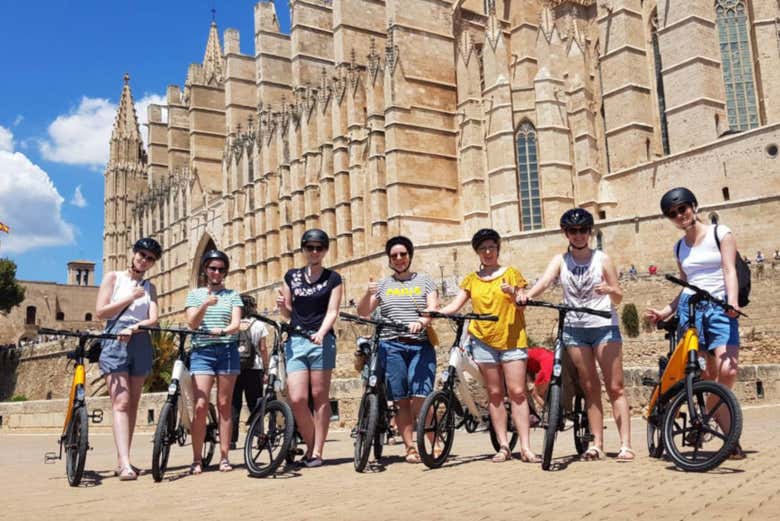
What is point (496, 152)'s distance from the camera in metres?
29.4

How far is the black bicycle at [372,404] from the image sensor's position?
210 inches

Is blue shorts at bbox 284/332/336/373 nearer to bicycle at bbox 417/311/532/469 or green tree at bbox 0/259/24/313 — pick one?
bicycle at bbox 417/311/532/469

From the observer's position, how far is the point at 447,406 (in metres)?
5.57

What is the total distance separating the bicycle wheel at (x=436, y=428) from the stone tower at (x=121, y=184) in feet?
185

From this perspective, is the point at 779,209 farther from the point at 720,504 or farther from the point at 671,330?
the point at 720,504

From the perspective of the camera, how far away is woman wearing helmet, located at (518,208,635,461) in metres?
5.33

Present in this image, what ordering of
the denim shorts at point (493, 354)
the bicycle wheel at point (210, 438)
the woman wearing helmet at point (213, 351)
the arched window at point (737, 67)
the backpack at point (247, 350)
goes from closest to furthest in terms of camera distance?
the denim shorts at point (493, 354)
the woman wearing helmet at point (213, 351)
the bicycle wheel at point (210, 438)
the backpack at point (247, 350)
the arched window at point (737, 67)

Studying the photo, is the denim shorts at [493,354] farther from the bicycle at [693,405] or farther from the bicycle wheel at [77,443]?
the bicycle wheel at [77,443]

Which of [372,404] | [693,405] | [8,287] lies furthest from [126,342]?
[8,287]

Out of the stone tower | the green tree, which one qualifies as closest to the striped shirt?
the green tree

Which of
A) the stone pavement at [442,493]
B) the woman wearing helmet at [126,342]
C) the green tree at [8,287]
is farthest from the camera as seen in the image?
the green tree at [8,287]

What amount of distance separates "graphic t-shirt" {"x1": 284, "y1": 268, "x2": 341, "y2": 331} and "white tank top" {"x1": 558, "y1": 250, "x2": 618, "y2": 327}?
1729mm

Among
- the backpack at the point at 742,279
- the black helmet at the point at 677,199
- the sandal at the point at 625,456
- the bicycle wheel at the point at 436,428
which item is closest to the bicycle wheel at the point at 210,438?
the bicycle wheel at the point at 436,428

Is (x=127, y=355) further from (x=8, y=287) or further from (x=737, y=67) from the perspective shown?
(x=8, y=287)
